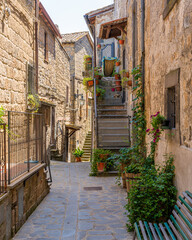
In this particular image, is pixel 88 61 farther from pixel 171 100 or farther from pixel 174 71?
pixel 174 71

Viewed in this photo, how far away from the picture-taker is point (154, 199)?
3.74 metres

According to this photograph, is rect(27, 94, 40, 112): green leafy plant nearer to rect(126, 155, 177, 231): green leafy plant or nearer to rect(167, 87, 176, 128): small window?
rect(167, 87, 176, 128): small window

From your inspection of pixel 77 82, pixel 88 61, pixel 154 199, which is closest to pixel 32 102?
pixel 154 199

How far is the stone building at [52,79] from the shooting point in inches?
416

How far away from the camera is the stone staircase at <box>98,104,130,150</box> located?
380 inches

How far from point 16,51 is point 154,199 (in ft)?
18.7

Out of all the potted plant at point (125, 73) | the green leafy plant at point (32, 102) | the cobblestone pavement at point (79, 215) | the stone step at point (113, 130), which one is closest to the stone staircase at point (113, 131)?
the stone step at point (113, 130)

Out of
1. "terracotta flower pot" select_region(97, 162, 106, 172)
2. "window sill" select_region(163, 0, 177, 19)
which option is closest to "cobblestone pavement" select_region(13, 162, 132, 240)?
"terracotta flower pot" select_region(97, 162, 106, 172)

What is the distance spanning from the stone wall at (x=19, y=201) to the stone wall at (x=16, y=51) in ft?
7.55

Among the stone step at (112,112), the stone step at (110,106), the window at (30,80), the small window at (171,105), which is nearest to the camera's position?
the small window at (171,105)

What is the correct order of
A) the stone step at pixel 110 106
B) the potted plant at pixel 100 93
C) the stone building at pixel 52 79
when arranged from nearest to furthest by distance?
1. the stone building at pixel 52 79
2. the stone step at pixel 110 106
3. the potted plant at pixel 100 93

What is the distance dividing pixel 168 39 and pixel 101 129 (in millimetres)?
6138

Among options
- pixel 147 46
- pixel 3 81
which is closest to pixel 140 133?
pixel 147 46

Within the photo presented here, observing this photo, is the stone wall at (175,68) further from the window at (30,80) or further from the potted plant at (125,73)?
the window at (30,80)
